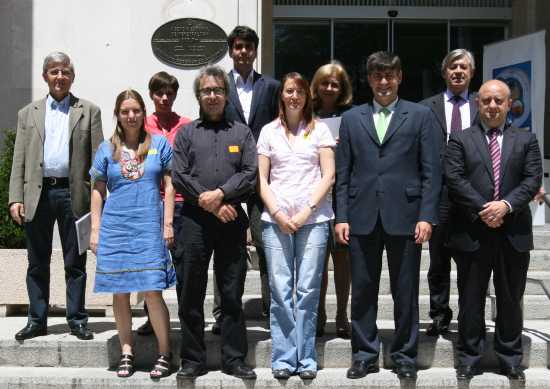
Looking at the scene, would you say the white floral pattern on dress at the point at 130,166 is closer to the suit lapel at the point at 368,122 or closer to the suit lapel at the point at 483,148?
the suit lapel at the point at 368,122

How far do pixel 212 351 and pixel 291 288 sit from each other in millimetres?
906

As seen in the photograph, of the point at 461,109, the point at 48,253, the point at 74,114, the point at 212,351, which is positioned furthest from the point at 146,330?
the point at 461,109

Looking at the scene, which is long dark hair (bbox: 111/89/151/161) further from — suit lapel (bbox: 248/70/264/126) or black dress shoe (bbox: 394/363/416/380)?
black dress shoe (bbox: 394/363/416/380)

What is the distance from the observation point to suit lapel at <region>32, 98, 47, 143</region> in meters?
6.15

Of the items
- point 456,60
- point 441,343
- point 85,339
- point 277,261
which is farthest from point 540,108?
point 85,339

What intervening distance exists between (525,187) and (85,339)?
3.56 metres

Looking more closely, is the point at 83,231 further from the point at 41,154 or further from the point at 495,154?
the point at 495,154

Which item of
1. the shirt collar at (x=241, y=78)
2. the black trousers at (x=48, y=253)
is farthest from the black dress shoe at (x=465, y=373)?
the black trousers at (x=48, y=253)

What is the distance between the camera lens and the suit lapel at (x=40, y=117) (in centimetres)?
615

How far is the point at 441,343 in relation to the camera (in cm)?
587

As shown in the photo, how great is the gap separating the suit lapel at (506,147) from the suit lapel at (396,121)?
2.42ft

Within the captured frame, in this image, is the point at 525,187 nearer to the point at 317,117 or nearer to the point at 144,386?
the point at 317,117

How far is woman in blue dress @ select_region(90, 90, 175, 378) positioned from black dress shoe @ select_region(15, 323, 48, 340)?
92 centimetres

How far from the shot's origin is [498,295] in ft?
18.1
